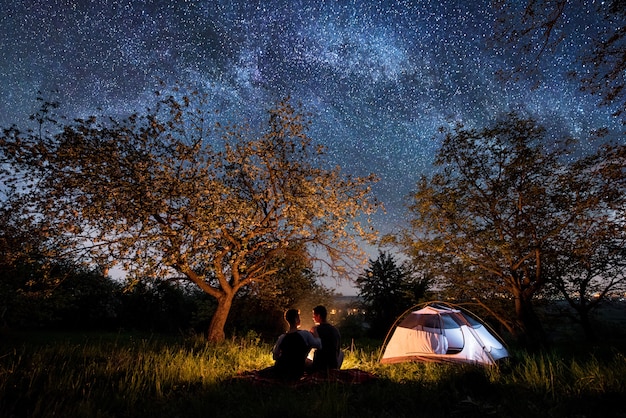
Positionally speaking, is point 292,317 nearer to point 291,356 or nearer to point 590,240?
point 291,356

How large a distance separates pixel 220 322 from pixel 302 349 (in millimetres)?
8015

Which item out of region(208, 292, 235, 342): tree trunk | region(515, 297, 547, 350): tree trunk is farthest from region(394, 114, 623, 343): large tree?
region(208, 292, 235, 342): tree trunk

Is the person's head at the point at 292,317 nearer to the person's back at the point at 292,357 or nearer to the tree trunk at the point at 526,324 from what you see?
the person's back at the point at 292,357

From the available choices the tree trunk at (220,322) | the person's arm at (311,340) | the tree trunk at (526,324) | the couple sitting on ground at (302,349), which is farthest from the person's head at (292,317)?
the tree trunk at (526,324)

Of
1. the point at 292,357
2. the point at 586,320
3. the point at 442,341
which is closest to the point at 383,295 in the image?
the point at 586,320

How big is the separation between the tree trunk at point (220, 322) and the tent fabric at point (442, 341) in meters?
7.08

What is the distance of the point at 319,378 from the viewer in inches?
306

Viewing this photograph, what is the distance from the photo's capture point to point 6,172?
1088 cm

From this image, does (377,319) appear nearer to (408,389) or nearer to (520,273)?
(520,273)

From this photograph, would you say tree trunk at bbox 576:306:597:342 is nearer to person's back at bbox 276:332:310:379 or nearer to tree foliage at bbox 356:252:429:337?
tree foliage at bbox 356:252:429:337

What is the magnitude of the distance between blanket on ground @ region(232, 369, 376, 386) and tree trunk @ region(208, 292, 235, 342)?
6984 millimetres

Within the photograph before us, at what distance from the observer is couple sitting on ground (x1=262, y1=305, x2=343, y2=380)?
320 inches

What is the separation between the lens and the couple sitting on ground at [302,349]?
8125mm

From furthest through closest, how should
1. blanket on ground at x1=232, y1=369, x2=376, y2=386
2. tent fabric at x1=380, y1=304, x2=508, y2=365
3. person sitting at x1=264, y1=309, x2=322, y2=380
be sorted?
tent fabric at x1=380, y1=304, x2=508, y2=365, person sitting at x1=264, y1=309, x2=322, y2=380, blanket on ground at x1=232, y1=369, x2=376, y2=386
